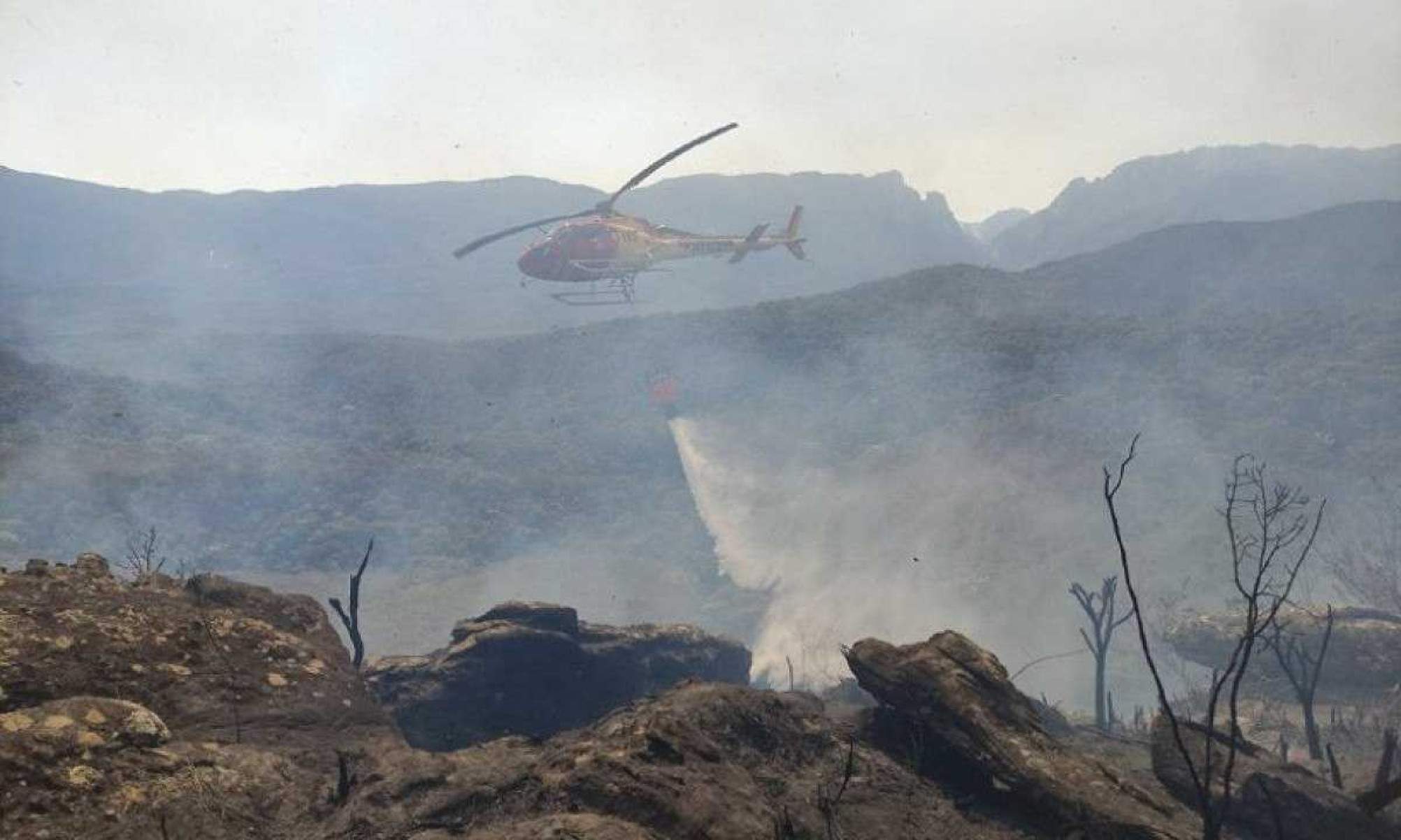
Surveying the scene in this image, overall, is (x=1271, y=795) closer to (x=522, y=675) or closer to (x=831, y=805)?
(x=831, y=805)

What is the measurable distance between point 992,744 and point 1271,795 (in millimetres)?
2016

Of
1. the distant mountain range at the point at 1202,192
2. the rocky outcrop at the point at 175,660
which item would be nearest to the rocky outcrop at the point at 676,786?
the rocky outcrop at the point at 175,660

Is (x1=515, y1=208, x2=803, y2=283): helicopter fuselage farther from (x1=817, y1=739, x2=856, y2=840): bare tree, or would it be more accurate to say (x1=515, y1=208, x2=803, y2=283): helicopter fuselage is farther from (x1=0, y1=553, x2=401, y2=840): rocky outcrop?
(x1=817, y1=739, x2=856, y2=840): bare tree

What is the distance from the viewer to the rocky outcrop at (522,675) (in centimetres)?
1148

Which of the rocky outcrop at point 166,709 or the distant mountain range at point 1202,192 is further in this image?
the distant mountain range at point 1202,192

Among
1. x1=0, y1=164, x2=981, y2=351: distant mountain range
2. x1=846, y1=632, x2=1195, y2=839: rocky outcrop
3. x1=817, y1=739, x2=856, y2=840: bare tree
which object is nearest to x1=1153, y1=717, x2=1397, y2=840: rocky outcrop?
x1=846, y1=632, x2=1195, y2=839: rocky outcrop

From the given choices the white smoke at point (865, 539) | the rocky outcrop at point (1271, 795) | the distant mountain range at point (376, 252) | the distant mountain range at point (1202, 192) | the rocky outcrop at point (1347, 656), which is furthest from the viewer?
the distant mountain range at point (1202, 192)

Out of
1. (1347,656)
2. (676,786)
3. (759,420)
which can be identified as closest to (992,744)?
(676,786)

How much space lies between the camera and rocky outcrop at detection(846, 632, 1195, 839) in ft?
19.4

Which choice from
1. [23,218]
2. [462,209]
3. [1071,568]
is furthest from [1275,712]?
[23,218]

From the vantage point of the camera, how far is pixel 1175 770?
703 cm

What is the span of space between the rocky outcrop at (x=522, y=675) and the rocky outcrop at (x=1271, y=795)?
5526 mm

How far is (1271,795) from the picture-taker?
21.1 feet

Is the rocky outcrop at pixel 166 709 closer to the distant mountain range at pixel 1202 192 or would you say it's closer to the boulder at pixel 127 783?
the boulder at pixel 127 783
